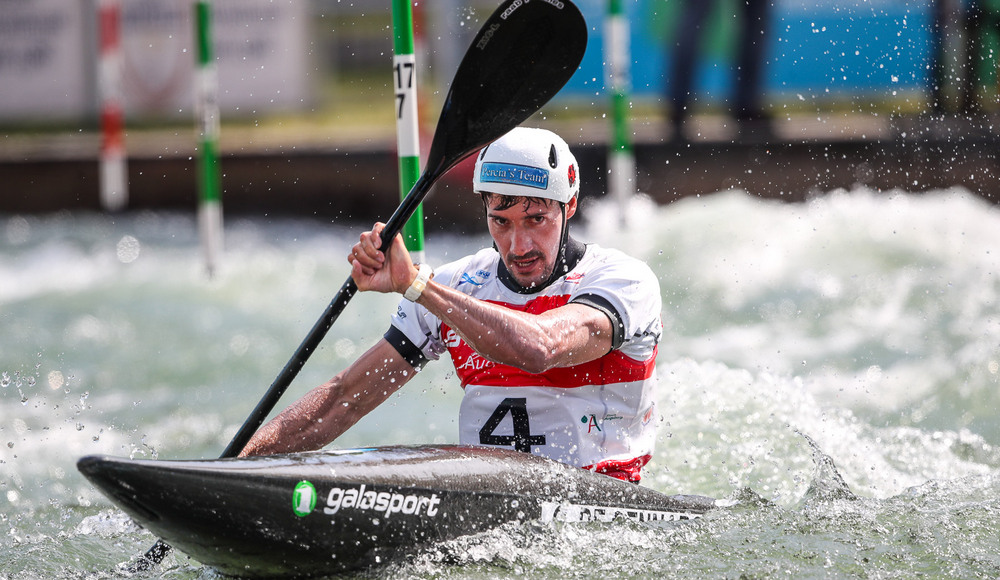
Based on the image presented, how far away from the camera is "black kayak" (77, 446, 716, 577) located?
3199 millimetres

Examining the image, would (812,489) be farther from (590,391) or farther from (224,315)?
(224,315)

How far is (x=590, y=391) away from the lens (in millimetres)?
4016

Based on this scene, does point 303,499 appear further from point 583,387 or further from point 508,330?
point 583,387

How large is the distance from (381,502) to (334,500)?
0.48 feet

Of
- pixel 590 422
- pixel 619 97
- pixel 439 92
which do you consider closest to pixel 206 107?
pixel 619 97

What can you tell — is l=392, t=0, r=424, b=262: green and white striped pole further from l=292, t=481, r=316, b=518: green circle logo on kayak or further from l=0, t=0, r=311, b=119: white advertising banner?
l=0, t=0, r=311, b=119: white advertising banner

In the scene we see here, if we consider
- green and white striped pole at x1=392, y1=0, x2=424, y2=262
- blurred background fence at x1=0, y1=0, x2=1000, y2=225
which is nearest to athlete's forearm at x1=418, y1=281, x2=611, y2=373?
green and white striped pole at x1=392, y1=0, x2=424, y2=262

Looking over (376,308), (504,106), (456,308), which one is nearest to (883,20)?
(376,308)

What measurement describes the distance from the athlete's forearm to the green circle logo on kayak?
64cm

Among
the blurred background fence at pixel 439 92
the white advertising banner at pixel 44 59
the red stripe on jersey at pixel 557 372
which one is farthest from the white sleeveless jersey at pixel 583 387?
the white advertising banner at pixel 44 59

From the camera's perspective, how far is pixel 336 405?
14.0 feet

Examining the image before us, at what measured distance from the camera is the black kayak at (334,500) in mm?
3199

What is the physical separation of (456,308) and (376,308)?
5.99 m

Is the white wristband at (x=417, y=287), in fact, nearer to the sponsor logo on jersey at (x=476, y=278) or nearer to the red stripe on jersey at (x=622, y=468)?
the sponsor logo on jersey at (x=476, y=278)
